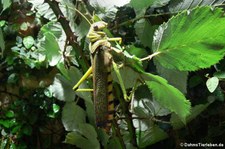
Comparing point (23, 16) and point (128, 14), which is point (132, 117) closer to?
point (128, 14)

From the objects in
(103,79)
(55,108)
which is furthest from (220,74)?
(55,108)

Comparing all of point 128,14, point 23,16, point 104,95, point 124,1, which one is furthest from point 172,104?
point 23,16

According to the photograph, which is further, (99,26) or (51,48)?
(51,48)

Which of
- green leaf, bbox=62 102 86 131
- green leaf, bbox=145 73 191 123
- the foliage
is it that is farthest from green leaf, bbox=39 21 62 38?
green leaf, bbox=145 73 191 123

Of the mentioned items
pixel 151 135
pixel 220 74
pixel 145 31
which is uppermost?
pixel 145 31

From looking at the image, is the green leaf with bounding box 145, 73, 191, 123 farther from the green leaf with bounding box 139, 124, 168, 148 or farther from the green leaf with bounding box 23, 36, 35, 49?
the green leaf with bounding box 23, 36, 35, 49

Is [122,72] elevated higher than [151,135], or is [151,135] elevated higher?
Answer: [122,72]

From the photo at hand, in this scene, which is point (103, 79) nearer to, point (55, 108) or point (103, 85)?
point (103, 85)
